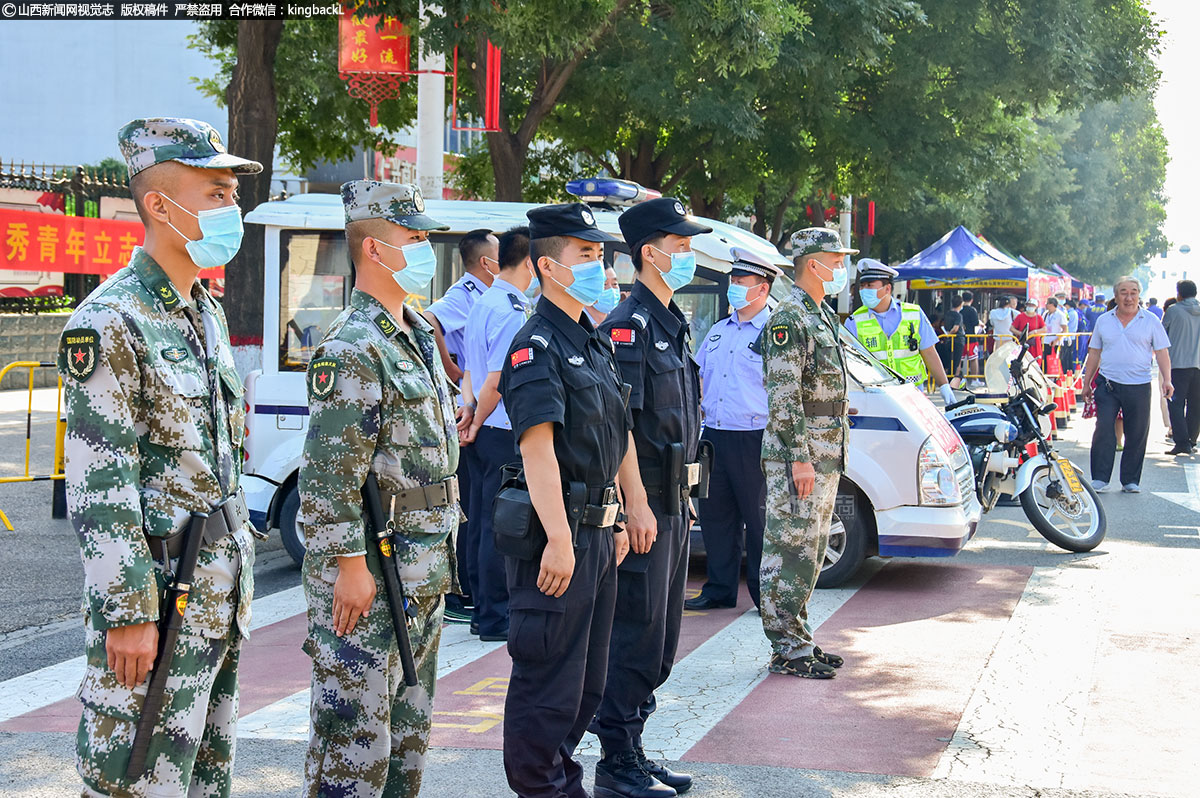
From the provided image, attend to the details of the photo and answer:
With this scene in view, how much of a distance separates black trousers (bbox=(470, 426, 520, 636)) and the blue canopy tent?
20.6 meters

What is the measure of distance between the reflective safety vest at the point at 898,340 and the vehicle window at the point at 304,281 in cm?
414

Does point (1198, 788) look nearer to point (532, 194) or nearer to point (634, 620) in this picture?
point (634, 620)

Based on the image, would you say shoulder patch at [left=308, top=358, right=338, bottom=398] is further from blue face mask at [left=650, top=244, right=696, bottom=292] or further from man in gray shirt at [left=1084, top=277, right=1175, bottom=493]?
man in gray shirt at [left=1084, top=277, right=1175, bottom=493]

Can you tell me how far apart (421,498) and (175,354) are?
82 cm

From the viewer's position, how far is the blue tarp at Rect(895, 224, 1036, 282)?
89.2 feet

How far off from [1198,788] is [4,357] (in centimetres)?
2021

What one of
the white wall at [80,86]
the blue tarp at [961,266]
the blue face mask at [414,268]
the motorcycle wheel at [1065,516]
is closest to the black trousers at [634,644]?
the blue face mask at [414,268]

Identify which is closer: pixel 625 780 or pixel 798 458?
pixel 625 780

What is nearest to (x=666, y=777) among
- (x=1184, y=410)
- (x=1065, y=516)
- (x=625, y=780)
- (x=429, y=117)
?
→ (x=625, y=780)

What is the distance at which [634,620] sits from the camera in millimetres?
4684

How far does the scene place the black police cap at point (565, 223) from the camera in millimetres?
4410

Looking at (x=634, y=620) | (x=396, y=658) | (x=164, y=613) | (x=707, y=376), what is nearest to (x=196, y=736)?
(x=164, y=613)

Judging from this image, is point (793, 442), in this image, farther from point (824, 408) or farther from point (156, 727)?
point (156, 727)

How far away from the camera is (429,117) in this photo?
42.0ft
